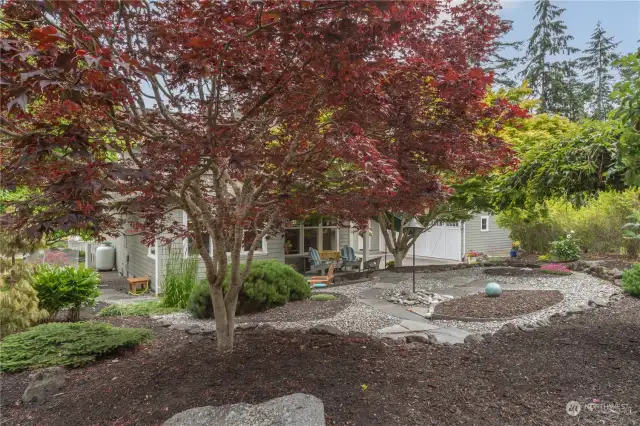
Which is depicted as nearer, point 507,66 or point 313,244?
point 313,244

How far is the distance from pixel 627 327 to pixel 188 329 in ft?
17.5

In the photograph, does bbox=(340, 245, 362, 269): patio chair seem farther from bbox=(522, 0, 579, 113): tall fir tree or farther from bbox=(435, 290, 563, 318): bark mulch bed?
bbox=(522, 0, 579, 113): tall fir tree

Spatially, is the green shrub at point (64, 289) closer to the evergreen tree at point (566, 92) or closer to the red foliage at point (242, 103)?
the red foliage at point (242, 103)

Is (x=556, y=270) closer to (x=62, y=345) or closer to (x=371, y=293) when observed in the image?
(x=371, y=293)

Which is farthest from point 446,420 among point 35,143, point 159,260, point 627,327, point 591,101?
point 591,101

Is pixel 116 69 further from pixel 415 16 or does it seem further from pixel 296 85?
pixel 415 16

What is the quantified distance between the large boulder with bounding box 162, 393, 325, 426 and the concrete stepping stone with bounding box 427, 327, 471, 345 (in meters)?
2.61

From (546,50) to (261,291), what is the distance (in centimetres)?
2323

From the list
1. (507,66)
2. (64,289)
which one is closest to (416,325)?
(64,289)

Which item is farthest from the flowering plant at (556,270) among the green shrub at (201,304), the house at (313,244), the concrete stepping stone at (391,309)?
the green shrub at (201,304)

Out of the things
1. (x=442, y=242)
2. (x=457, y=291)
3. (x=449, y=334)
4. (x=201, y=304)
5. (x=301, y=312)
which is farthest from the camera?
(x=442, y=242)

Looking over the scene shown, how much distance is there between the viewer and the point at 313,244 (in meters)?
13.0

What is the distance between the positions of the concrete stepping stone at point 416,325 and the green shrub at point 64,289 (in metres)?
4.77

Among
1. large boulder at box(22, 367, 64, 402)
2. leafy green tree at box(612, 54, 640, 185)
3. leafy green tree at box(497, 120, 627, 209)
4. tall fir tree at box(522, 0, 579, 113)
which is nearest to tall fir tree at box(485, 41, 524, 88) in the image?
tall fir tree at box(522, 0, 579, 113)
